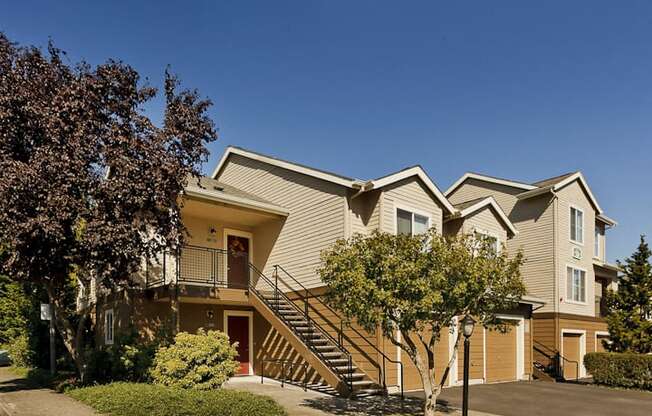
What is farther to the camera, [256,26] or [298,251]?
[298,251]

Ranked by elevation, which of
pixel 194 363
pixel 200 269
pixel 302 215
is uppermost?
pixel 302 215

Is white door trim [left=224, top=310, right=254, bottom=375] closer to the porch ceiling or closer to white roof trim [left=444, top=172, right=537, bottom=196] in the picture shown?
the porch ceiling

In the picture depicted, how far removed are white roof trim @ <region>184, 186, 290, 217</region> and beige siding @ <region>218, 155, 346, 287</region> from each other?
1.56 feet

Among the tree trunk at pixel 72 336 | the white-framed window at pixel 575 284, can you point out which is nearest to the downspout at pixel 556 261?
the white-framed window at pixel 575 284

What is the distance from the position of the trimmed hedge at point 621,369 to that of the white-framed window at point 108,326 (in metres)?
19.4

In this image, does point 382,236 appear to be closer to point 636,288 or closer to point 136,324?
point 136,324

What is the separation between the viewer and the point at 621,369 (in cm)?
2066

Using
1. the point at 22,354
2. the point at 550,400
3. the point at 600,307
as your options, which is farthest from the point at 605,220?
the point at 22,354

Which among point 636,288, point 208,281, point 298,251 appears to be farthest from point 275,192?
point 636,288

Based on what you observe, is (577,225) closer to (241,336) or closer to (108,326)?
(241,336)

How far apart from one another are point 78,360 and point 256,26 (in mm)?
11081

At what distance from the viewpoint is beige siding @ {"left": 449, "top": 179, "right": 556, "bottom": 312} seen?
→ 23.9 meters

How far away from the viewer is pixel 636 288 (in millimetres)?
22375

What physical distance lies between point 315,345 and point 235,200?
5.50 metres
